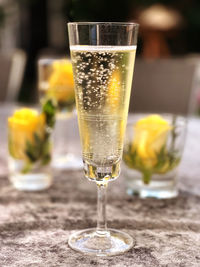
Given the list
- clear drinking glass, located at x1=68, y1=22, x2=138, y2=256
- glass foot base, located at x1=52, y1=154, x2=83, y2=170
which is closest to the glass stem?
clear drinking glass, located at x1=68, y1=22, x2=138, y2=256

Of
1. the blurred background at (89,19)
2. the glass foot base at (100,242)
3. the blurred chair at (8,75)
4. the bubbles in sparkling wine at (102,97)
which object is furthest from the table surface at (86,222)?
the blurred background at (89,19)

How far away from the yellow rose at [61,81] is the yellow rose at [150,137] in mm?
320

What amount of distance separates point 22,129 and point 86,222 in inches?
10.5

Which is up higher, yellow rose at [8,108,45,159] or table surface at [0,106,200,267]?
yellow rose at [8,108,45,159]

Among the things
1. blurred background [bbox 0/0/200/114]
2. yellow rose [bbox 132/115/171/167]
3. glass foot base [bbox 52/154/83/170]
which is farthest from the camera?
blurred background [bbox 0/0/200/114]

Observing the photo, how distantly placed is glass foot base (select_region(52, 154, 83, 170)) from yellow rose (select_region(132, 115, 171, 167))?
28 cm

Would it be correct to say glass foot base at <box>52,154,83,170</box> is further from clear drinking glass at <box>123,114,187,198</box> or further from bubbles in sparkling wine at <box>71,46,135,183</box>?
bubbles in sparkling wine at <box>71,46,135,183</box>

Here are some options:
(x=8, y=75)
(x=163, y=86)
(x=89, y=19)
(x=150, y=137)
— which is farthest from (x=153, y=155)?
(x=89, y=19)

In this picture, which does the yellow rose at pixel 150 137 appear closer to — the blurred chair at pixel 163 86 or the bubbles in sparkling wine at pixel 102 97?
the bubbles in sparkling wine at pixel 102 97

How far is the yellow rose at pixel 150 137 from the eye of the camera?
3.02ft

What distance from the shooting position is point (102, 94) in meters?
0.67

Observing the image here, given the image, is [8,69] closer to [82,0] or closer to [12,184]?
[12,184]

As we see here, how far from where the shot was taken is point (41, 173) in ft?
3.29

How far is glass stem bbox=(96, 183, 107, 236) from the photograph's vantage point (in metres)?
0.73
